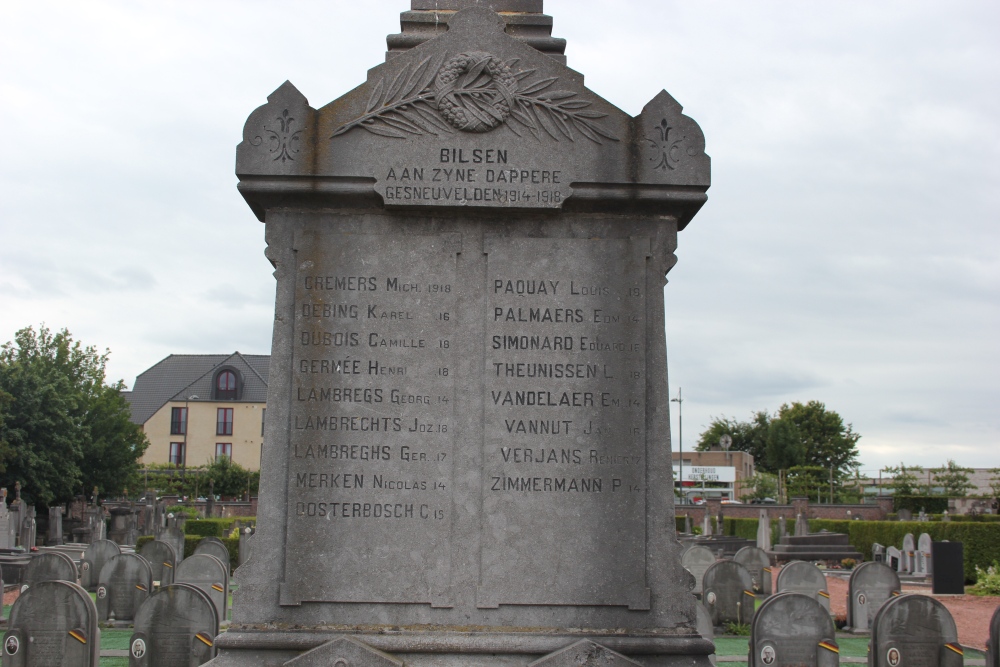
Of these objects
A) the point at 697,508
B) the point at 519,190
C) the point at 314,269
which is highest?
the point at 519,190

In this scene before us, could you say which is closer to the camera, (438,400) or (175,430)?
(438,400)

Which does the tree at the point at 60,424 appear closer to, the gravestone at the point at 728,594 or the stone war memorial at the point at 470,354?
the gravestone at the point at 728,594

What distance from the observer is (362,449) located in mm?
5199

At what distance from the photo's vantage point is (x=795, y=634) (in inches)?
363

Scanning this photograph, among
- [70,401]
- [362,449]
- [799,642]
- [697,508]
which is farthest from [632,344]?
[697,508]

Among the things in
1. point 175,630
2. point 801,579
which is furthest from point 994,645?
point 175,630

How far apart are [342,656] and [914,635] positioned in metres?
7.21

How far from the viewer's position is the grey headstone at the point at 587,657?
4.73 meters

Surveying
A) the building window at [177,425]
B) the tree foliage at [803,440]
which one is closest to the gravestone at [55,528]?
the building window at [177,425]

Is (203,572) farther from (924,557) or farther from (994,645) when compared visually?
(924,557)

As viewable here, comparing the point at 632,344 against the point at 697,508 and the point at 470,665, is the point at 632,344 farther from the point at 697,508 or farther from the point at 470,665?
the point at 697,508

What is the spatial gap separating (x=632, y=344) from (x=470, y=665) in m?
2.01

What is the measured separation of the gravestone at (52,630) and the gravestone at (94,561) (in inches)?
466

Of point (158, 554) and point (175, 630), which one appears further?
point (158, 554)
